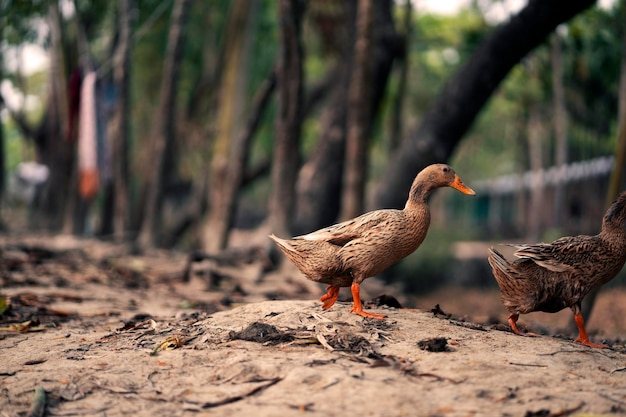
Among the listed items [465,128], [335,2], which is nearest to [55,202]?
[335,2]

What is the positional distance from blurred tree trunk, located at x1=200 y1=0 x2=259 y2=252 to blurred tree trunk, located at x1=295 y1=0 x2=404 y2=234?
1173 mm

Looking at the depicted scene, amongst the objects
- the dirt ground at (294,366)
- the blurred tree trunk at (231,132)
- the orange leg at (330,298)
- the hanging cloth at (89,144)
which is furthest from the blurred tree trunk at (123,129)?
the orange leg at (330,298)

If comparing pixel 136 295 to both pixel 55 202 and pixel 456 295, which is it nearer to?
pixel 456 295

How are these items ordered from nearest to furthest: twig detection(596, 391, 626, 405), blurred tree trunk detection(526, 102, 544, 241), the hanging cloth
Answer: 1. twig detection(596, 391, 626, 405)
2. the hanging cloth
3. blurred tree trunk detection(526, 102, 544, 241)

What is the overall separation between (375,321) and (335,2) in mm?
10717

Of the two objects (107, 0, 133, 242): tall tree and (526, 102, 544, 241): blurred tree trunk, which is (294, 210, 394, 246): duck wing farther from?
(526, 102, 544, 241): blurred tree trunk

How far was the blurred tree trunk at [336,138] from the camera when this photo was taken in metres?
13.1

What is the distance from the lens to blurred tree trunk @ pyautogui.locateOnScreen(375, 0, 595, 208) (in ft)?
34.1

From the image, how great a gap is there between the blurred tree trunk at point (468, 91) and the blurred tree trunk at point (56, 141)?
24.7 feet

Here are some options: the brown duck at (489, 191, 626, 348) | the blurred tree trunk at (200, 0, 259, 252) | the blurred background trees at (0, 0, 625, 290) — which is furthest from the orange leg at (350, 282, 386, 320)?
the blurred tree trunk at (200, 0, 259, 252)

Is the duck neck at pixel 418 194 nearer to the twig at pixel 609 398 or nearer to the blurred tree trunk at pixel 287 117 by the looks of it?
the twig at pixel 609 398

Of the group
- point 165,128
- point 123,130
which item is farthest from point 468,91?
point 123,130

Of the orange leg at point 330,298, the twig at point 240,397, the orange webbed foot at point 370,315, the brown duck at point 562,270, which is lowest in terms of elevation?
the twig at point 240,397

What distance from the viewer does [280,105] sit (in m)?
11.5
